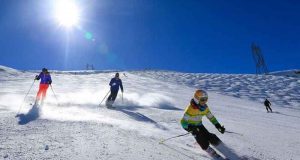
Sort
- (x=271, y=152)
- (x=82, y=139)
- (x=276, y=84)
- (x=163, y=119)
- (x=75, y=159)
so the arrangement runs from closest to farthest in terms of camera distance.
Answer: (x=75, y=159), (x=82, y=139), (x=271, y=152), (x=163, y=119), (x=276, y=84)

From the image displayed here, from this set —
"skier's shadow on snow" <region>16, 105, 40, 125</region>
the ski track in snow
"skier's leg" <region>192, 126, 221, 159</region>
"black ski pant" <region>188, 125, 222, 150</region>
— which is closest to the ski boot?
"skier's leg" <region>192, 126, 221, 159</region>

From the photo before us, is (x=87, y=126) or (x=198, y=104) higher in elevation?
(x=198, y=104)

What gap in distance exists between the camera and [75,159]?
6.67 m

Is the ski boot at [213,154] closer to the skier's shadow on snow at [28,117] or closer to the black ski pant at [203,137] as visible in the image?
the black ski pant at [203,137]

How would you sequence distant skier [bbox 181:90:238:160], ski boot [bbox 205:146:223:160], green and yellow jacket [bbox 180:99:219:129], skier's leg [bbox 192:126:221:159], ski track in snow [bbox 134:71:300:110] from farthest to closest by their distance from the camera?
ski track in snow [bbox 134:71:300:110] → green and yellow jacket [bbox 180:99:219:129] → distant skier [bbox 181:90:238:160] → skier's leg [bbox 192:126:221:159] → ski boot [bbox 205:146:223:160]

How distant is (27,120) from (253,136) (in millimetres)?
7290

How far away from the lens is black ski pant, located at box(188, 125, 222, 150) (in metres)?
8.29

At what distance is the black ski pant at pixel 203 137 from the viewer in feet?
27.2

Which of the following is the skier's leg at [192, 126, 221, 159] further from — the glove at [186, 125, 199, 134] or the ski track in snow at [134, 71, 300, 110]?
the ski track in snow at [134, 71, 300, 110]

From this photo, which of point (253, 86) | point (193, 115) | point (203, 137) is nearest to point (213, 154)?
point (203, 137)

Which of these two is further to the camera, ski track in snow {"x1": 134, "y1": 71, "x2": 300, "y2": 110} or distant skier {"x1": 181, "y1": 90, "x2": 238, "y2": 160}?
ski track in snow {"x1": 134, "y1": 71, "x2": 300, "y2": 110}

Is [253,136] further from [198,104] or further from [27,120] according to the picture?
[27,120]

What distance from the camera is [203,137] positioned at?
27.7ft

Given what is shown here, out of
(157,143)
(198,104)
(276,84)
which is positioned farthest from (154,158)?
(276,84)
